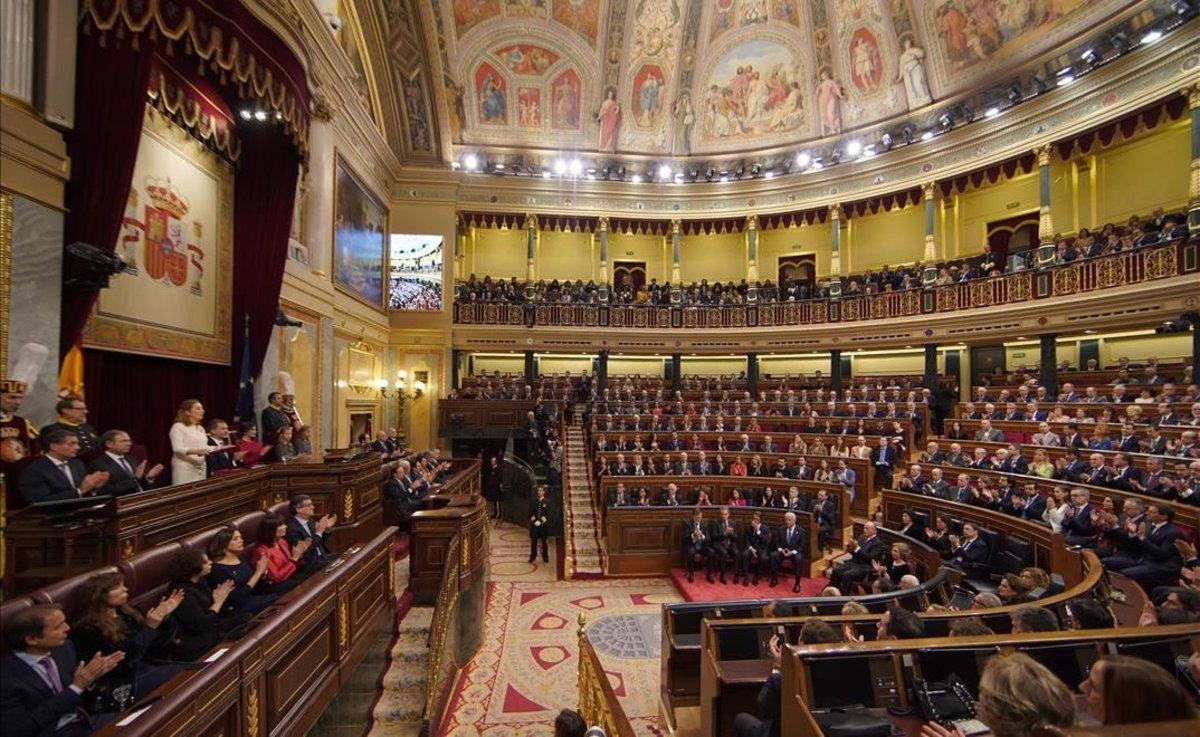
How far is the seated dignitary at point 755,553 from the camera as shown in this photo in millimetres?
8711

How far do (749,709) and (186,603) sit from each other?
3.66 m

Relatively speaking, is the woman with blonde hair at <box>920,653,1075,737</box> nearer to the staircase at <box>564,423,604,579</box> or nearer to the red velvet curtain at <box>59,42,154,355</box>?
the red velvet curtain at <box>59,42,154,355</box>

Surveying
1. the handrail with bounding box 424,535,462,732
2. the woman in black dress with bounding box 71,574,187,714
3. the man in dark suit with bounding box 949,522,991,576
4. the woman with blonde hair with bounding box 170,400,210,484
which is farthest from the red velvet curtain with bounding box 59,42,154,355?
the man in dark suit with bounding box 949,522,991,576

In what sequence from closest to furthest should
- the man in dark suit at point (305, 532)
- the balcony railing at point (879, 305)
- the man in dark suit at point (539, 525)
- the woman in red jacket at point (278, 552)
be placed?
1. the woman in red jacket at point (278, 552)
2. the man in dark suit at point (305, 532)
3. the man in dark suit at point (539, 525)
4. the balcony railing at point (879, 305)

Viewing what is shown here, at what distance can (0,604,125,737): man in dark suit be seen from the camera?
205 cm

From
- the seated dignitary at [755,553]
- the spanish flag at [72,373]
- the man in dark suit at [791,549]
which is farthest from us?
the seated dignitary at [755,553]

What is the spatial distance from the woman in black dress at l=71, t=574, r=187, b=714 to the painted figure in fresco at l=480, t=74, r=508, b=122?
18.4 metres

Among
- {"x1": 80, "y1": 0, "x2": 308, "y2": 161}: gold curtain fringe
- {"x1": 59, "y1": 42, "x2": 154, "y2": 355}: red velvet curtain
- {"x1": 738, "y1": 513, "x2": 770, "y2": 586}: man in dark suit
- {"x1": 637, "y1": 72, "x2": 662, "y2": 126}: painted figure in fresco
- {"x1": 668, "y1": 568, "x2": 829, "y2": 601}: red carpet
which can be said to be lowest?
{"x1": 668, "y1": 568, "x2": 829, "y2": 601}: red carpet

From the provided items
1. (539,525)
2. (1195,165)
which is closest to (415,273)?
(539,525)

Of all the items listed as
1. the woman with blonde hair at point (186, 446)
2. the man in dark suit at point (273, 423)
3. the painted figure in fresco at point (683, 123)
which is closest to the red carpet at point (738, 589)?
the man in dark suit at point (273, 423)

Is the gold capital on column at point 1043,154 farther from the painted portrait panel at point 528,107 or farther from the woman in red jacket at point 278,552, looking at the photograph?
the woman in red jacket at point 278,552

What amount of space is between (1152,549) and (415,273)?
641 inches

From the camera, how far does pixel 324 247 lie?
11.0 m

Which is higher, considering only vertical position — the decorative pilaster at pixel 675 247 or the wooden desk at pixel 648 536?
the decorative pilaster at pixel 675 247
